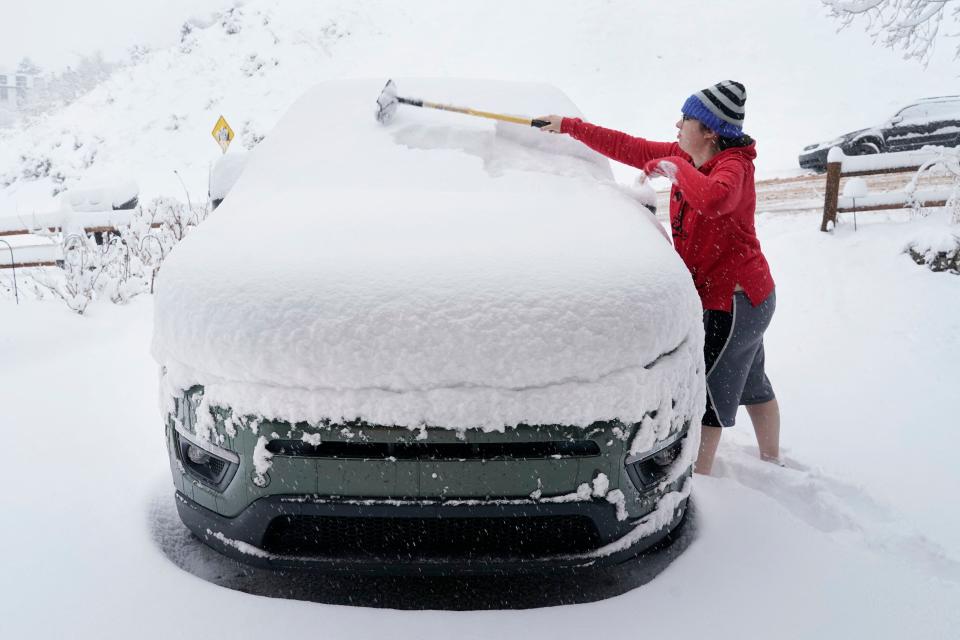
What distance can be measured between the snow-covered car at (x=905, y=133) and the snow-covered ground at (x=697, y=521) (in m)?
9.84

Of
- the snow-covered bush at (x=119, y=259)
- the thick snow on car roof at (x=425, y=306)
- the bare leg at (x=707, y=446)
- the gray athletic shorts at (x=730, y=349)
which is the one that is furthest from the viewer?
the snow-covered bush at (x=119, y=259)

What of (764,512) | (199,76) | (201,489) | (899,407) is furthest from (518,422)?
(199,76)

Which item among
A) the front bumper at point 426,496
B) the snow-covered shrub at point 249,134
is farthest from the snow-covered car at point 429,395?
the snow-covered shrub at point 249,134

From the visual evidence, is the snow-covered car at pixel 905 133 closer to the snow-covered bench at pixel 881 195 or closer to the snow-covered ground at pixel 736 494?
the snow-covered ground at pixel 736 494

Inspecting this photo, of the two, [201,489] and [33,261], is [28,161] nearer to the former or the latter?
[33,261]

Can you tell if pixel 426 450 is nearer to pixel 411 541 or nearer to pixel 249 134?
pixel 411 541

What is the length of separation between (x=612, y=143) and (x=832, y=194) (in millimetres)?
5371

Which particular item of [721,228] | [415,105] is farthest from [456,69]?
[721,228]

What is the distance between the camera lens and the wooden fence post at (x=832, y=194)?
23.4ft

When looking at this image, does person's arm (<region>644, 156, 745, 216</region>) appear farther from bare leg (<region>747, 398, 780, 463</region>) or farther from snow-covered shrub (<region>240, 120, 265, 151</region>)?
snow-covered shrub (<region>240, 120, 265, 151</region>)

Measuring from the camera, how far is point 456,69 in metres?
21.5

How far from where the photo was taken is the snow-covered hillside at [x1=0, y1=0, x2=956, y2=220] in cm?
1962

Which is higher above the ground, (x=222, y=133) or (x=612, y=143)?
(x=612, y=143)

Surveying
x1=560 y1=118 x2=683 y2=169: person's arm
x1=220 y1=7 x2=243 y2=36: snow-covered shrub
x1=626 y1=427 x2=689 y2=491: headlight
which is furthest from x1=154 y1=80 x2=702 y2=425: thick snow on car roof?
x1=220 y1=7 x2=243 y2=36: snow-covered shrub
